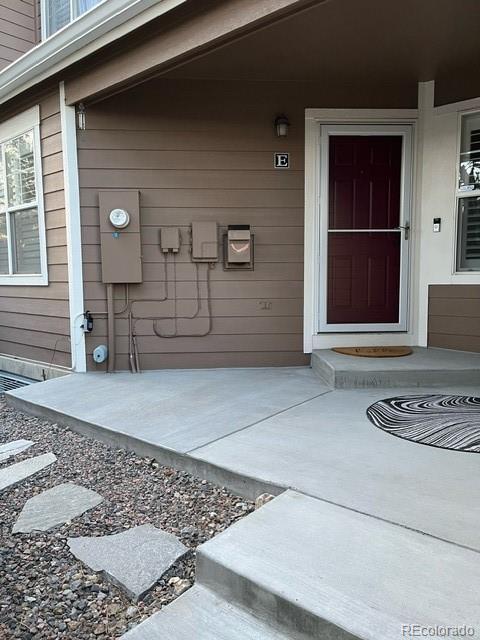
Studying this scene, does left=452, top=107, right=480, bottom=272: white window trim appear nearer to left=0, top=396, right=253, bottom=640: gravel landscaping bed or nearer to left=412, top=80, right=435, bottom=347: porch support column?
left=412, top=80, right=435, bottom=347: porch support column

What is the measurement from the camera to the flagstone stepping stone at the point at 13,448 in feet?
8.92

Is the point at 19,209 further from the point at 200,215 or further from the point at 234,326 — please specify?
the point at 234,326

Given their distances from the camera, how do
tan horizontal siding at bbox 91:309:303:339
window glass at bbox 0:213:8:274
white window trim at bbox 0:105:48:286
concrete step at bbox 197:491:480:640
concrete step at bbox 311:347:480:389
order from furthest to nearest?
window glass at bbox 0:213:8:274
white window trim at bbox 0:105:48:286
tan horizontal siding at bbox 91:309:303:339
concrete step at bbox 311:347:480:389
concrete step at bbox 197:491:480:640

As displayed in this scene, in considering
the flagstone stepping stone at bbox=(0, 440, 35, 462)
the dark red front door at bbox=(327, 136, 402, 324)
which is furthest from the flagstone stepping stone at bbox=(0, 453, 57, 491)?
the dark red front door at bbox=(327, 136, 402, 324)

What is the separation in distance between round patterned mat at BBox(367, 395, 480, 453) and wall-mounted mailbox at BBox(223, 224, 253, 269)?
63.5 inches

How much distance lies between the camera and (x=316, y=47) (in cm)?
318

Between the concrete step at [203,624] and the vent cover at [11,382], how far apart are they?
355 centimetres

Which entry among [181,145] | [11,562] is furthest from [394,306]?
[11,562]

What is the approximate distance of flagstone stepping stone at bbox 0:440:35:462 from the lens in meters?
2.72

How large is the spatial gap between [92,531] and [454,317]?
3.14 metres

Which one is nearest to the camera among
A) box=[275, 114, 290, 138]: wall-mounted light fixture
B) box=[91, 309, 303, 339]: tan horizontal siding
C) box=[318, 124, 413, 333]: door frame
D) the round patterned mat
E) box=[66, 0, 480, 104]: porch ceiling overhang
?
the round patterned mat

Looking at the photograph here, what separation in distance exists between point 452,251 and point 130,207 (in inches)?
104

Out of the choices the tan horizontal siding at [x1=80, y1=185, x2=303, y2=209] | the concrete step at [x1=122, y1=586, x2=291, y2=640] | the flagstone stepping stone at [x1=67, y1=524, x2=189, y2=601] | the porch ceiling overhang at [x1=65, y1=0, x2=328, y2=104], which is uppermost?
the porch ceiling overhang at [x1=65, y1=0, x2=328, y2=104]

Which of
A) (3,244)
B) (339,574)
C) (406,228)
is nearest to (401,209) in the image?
(406,228)
